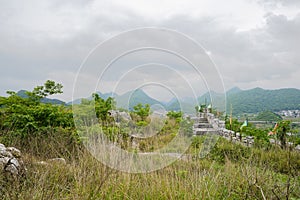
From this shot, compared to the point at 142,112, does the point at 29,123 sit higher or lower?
lower

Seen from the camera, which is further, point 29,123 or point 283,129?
point 283,129

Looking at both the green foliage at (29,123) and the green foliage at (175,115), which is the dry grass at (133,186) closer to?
the green foliage at (29,123)

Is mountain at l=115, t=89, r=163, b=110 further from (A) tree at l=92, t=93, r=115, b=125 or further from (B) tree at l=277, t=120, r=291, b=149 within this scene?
(B) tree at l=277, t=120, r=291, b=149

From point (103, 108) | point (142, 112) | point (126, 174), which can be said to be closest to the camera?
point (126, 174)

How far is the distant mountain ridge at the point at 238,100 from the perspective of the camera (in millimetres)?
5027

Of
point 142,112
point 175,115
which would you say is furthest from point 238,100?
point 142,112

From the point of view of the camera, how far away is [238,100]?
42.4 ft

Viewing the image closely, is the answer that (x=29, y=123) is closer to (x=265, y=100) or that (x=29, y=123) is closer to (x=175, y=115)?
(x=175, y=115)

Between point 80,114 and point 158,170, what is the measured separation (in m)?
2.06

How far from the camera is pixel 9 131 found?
548 centimetres

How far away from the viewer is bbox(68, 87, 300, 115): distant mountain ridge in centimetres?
503

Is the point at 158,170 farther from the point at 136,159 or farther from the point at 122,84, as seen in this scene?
the point at 122,84

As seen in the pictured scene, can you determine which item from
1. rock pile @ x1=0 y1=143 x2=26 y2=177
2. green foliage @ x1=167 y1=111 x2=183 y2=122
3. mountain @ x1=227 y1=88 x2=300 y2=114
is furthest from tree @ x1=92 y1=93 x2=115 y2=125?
mountain @ x1=227 y1=88 x2=300 y2=114

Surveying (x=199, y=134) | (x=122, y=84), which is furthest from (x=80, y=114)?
(x=199, y=134)
